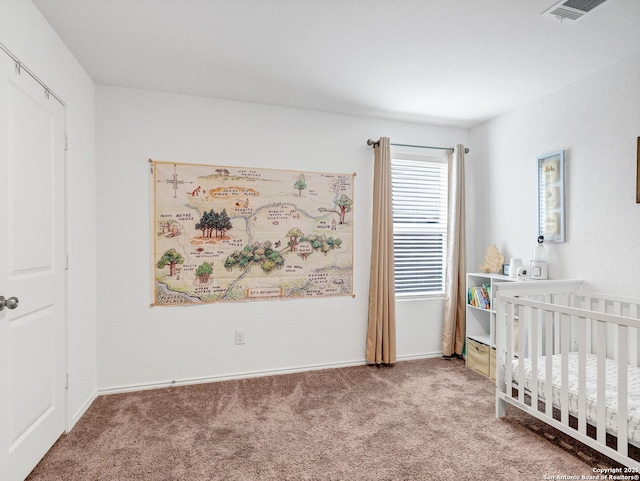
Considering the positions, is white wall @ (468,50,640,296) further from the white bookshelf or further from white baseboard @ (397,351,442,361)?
white baseboard @ (397,351,442,361)

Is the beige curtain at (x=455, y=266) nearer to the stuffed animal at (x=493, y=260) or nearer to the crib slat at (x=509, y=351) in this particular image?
the stuffed animal at (x=493, y=260)

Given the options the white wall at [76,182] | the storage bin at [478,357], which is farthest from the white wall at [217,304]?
the storage bin at [478,357]

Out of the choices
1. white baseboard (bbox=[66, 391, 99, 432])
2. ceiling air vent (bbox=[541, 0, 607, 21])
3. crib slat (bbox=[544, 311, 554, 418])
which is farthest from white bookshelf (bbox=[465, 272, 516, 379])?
white baseboard (bbox=[66, 391, 99, 432])

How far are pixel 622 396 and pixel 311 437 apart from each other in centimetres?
156

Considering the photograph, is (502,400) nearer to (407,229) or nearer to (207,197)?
(407,229)

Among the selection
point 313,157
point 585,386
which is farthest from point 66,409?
point 585,386

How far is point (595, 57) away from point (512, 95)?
643 mm

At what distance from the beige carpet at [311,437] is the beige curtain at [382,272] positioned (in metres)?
0.42


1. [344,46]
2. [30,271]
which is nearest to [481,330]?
[344,46]

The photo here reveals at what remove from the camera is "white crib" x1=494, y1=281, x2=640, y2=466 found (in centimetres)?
164

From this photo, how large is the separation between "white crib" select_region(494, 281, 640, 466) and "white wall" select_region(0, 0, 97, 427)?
271 cm

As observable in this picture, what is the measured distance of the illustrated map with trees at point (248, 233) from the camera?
2818 millimetres

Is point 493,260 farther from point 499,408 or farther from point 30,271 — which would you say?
point 30,271

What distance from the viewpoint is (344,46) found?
216cm
